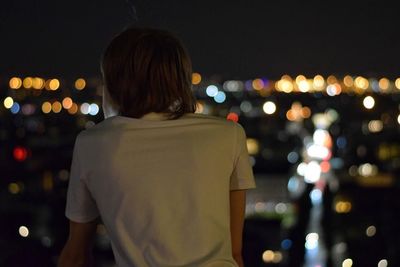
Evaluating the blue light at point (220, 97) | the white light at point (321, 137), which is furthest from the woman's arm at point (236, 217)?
the white light at point (321, 137)

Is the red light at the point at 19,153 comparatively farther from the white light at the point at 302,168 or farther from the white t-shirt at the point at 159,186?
the white t-shirt at the point at 159,186

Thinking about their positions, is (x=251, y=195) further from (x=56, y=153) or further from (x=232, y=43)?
(x=232, y=43)

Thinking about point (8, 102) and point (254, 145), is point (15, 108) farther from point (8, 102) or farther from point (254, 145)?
point (254, 145)

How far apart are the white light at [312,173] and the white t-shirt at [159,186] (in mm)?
26081

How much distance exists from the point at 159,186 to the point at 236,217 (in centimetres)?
17

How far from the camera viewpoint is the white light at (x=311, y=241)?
15270 millimetres

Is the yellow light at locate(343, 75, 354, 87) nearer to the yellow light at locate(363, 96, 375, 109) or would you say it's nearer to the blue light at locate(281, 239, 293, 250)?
the yellow light at locate(363, 96, 375, 109)

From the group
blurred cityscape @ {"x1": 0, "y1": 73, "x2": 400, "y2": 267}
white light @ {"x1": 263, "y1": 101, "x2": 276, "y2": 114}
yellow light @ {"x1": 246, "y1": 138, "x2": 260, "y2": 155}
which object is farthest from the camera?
white light @ {"x1": 263, "y1": 101, "x2": 276, "y2": 114}

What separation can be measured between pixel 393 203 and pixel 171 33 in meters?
16.5

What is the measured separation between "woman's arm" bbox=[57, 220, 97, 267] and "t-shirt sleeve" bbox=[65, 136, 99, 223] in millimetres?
16

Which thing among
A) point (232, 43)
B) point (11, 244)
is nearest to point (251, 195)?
point (11, 244)

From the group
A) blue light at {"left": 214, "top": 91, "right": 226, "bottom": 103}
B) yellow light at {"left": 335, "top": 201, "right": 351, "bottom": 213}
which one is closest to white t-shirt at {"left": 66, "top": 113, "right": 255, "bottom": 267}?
yellow light at {"left": 335, "top": 201, "right": 351, "bottom": 213}

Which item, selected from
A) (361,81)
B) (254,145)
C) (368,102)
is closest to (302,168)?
(254,145)

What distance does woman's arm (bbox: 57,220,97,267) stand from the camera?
1178mm
